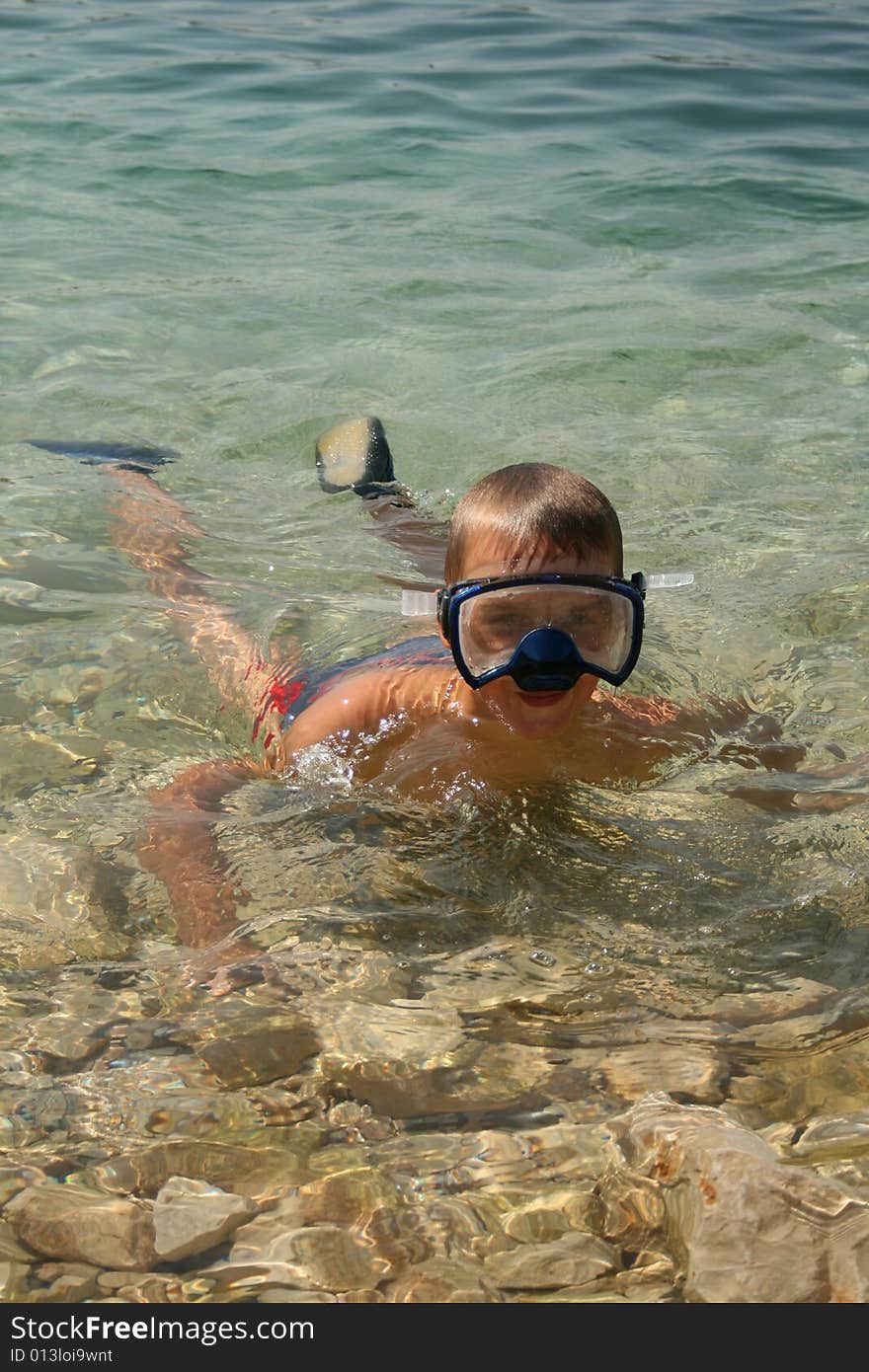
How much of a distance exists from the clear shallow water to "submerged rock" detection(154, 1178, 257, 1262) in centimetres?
15

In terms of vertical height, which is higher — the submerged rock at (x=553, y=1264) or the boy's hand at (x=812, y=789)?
the submerged rock at (x=553, y=1264)

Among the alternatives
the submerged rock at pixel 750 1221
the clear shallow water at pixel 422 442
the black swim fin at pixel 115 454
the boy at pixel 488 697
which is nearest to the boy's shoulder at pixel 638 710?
the boy at pixel 488 697

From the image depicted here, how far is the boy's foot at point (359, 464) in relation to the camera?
18.7ft

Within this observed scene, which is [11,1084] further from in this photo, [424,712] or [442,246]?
[442,246]

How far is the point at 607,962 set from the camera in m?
2.93

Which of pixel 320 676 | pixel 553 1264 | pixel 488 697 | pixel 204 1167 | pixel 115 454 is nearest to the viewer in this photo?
pixel 553 1264

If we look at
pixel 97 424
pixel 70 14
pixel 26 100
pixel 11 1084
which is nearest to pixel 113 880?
pixel 11 1084

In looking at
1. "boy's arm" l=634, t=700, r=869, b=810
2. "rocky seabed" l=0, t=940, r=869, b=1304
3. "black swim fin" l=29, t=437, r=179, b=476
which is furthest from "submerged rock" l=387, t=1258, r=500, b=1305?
"black swim fin" l=29, t=437, r=179, b=476

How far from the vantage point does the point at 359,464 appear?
571 cm

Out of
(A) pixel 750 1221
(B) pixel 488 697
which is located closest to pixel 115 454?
(B) pixel 488 697

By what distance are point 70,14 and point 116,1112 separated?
16.0m

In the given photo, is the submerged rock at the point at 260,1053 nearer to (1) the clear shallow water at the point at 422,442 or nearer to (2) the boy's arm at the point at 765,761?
(1) the clear shallow water at the point at 422,442

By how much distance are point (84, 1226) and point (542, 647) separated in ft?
5.22

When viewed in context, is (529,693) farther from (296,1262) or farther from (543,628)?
(296,1262)
